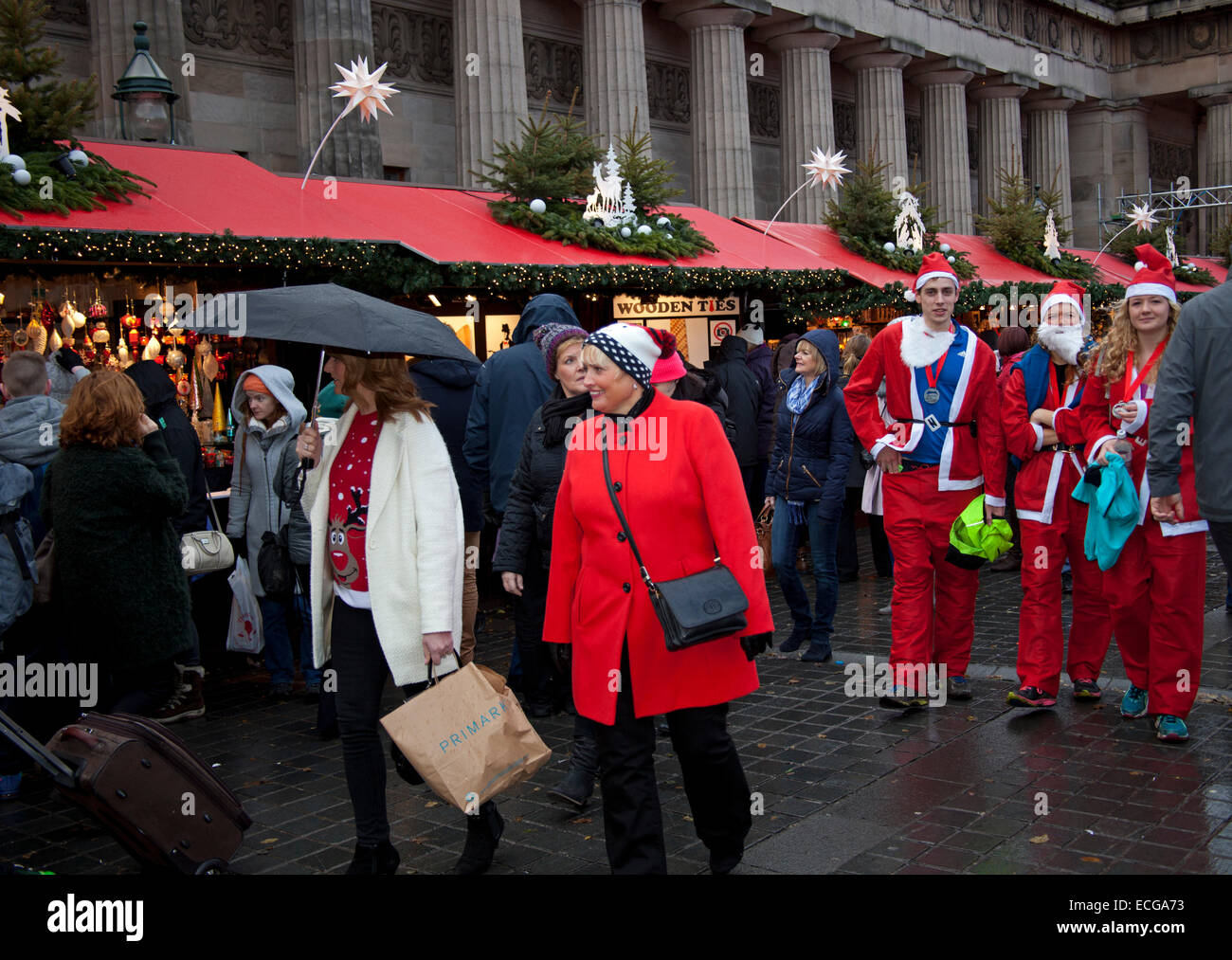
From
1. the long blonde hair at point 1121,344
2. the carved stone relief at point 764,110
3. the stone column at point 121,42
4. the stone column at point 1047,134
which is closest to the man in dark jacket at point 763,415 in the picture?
the long blonde hair at point 1121,344

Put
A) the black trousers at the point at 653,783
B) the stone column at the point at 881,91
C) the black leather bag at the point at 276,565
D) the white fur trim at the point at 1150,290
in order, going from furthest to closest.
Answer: the stone column at the point at 881,91 → the black leather bag at the point at 276,565 → the white fur trim at the point at 1150,290 → the black trousers at the point at 653,783

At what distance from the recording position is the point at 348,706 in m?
4.36

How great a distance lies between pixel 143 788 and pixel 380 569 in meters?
1.08

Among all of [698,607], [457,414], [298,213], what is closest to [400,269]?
[298,213]

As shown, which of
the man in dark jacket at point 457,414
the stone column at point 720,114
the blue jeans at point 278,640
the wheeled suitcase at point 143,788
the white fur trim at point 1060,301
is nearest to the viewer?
the wheeled suitcase at point 143,788

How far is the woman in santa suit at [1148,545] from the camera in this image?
18.5 ft

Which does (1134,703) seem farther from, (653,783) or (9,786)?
(9,786)

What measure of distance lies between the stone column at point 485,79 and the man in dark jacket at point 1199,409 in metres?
14.8

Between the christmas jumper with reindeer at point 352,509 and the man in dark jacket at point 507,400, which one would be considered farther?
the man in dark jacket at point 507,400

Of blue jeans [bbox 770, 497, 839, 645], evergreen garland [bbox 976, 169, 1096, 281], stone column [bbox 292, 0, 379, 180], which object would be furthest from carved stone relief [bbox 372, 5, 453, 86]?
blue jeans [bbox 770, 497, 839, 645]

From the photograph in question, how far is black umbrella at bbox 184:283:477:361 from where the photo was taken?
13.7 feet

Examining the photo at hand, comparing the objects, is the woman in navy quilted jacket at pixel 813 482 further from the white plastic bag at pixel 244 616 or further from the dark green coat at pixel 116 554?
the dark green coat at pixel 116 554

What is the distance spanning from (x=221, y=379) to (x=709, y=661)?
29.6 ft
